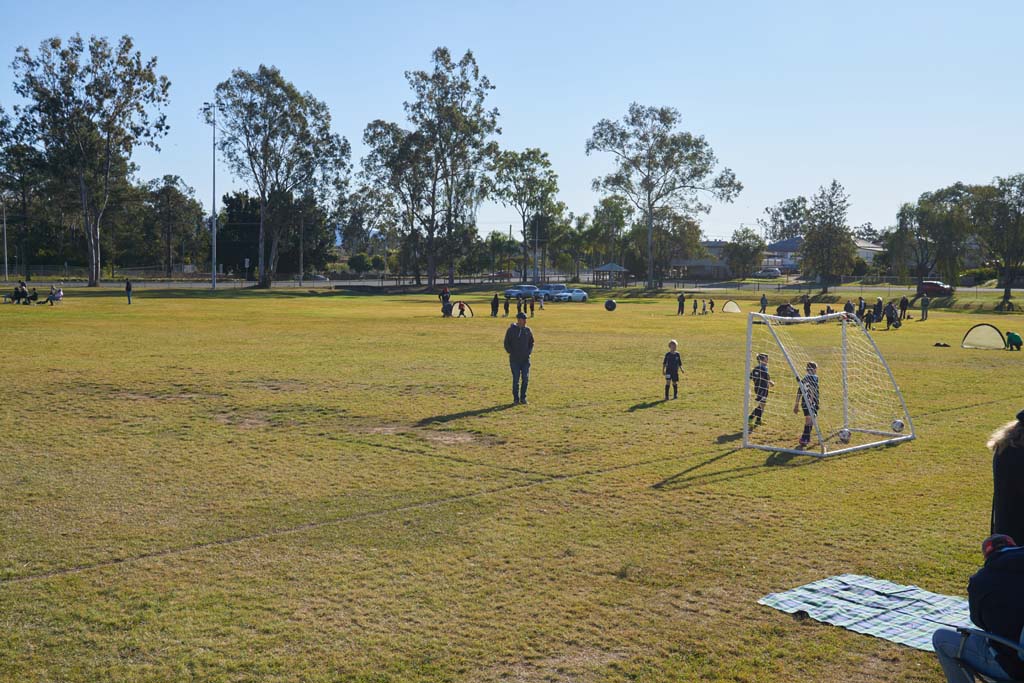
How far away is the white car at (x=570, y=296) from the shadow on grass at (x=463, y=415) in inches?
2226

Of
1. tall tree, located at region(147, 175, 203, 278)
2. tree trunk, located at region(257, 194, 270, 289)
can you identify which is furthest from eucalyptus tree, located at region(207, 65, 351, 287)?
tall tree, located at region(147, 175, 203, 278)

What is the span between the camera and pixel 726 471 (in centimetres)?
1285

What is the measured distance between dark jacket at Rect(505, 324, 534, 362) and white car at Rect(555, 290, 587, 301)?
183ft

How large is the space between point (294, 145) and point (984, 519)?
76.6 meters

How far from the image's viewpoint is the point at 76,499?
35.9 ft

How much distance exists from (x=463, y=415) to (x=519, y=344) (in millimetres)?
2326

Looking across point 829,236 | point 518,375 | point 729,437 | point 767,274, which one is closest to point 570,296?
point 829,236

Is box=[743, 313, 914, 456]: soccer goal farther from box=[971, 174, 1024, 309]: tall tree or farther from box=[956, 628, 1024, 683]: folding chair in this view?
box=[971, 174, 1024, 309]: tall tree

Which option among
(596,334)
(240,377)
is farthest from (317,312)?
(240,377)

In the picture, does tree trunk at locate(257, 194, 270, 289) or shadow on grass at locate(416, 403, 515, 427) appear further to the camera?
tree trunk at locate(257, 194, 270, 289)

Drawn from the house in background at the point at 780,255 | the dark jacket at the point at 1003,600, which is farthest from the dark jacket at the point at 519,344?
the house in background at the point at 780,255

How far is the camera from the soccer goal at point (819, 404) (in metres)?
14.6

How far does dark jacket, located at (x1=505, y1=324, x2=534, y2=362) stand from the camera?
61.3ft

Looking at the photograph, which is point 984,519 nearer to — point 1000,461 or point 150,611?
point 1000,461
